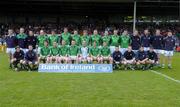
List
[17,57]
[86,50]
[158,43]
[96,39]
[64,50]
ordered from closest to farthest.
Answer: [17,57]
[64,50]
[86,50]
[96,39]
[158,43]

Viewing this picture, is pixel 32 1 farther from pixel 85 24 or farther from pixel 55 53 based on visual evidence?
pixel 55 53

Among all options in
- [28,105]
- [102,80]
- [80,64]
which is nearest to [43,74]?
[80,64]

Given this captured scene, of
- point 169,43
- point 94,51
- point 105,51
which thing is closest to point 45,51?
Answer: point 94,51

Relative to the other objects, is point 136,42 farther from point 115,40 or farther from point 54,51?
point 54,51

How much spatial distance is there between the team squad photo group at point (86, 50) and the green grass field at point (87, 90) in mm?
1518

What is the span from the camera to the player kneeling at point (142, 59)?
17.3m

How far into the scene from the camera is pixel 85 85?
12.4 meters

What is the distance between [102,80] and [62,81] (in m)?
1.38

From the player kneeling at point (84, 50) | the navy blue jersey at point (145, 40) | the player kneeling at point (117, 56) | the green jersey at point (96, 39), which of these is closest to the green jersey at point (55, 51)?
the player kneeling at point (84, 50)

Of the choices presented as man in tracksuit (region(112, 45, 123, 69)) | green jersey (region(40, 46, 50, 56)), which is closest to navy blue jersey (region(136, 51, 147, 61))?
man in tracksuit (region(112, 45, 123, 69))

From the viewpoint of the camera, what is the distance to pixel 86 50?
17.9 meters

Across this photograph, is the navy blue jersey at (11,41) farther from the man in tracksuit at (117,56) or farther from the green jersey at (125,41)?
the green jersey at (125,41)

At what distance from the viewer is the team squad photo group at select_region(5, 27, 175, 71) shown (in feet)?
56.1

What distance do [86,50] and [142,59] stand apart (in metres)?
2.47
